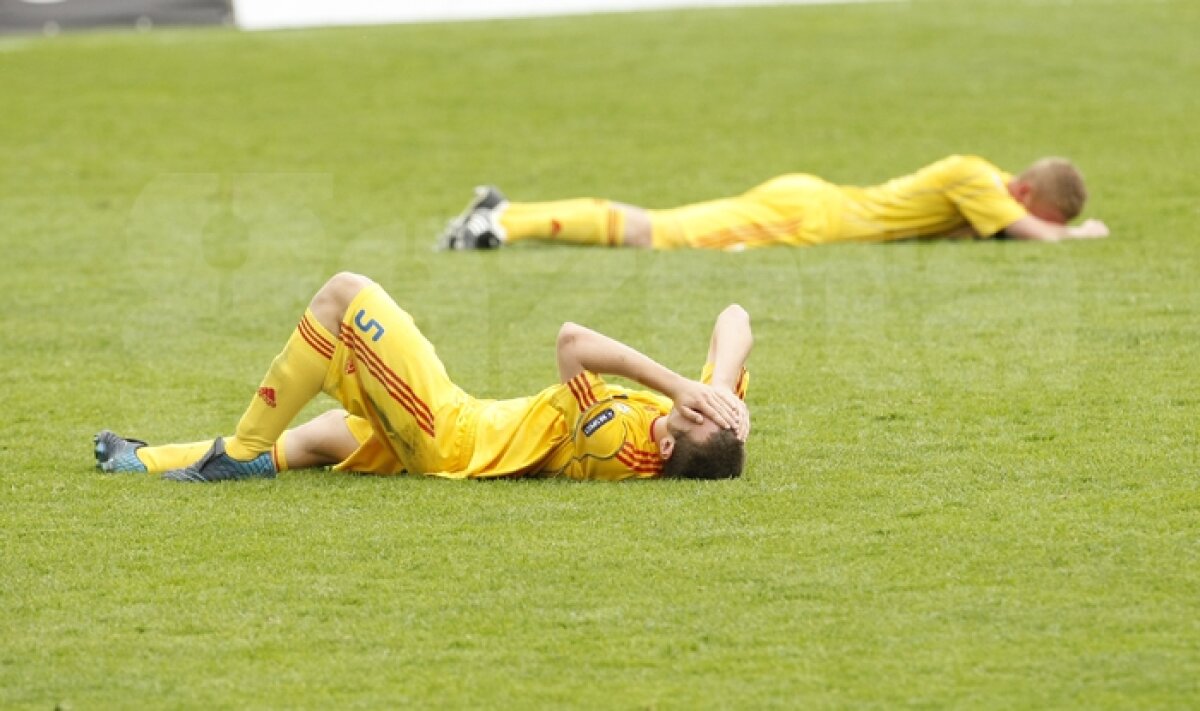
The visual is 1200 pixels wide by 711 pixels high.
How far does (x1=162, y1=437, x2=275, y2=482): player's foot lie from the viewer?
596cm

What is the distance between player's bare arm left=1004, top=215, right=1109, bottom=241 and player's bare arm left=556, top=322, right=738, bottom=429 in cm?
531

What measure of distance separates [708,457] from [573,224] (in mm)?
5264

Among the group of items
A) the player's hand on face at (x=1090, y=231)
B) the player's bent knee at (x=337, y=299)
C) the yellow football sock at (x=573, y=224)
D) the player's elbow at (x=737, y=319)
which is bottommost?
the player's elbow at (x=737, y=319)

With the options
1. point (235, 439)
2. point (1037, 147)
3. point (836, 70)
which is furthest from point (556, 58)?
point (235, 439)

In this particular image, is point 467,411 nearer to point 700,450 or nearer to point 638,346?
point 700,450

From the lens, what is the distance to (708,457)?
565 centimetres

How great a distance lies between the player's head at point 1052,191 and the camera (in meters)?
Result: 10.4

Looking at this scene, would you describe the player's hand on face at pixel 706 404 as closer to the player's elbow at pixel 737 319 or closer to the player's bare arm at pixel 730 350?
the player's bare arm at pixel 730 350

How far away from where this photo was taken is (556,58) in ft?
55.6

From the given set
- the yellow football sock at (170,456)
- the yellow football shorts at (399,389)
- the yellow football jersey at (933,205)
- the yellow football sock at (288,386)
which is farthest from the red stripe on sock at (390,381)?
the yellow football jersey at (933,205)

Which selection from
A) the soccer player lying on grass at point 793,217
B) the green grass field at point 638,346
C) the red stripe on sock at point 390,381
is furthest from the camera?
the soccer player lying on grass at point 793,217

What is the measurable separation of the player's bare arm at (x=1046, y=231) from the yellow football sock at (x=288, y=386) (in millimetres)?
5780

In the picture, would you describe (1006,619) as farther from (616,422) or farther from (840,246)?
(840,246)

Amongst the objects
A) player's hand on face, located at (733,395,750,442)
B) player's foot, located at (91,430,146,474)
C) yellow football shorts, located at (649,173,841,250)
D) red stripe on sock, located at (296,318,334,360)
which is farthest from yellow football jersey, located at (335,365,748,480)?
yellow football shorts, located at (649,173,841,250)
